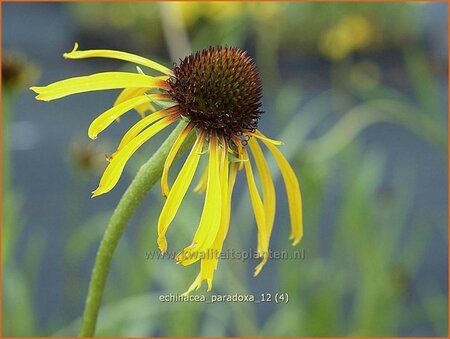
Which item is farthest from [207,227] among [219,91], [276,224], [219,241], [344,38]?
[276,224]

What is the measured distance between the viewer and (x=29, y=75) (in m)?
1.08

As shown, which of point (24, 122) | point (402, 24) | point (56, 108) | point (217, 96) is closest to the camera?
point (217, 96)

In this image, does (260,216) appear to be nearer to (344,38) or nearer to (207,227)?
(207,227)

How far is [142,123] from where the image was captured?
0.44 meters

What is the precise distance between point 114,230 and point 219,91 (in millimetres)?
156

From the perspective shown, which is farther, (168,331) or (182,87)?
(168,331)

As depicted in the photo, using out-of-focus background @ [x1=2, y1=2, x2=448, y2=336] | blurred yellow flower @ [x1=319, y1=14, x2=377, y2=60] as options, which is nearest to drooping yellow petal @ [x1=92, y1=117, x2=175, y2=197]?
out-of-focus background @ [x1=2, y1=2, x2=448, y2=336]

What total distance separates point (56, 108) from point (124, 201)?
11.1 ft

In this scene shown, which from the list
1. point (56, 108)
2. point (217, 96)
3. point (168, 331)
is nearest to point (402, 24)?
point (56, 108)

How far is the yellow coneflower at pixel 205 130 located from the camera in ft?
1.33

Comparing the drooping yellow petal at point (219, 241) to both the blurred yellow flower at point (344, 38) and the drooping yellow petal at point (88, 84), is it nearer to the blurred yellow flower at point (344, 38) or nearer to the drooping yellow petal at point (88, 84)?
the drooping yellow petal at point (88, 84)

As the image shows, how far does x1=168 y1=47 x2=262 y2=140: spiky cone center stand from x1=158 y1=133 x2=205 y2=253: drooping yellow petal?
0.09 feet

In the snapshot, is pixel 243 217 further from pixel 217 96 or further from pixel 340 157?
pixel 217 96

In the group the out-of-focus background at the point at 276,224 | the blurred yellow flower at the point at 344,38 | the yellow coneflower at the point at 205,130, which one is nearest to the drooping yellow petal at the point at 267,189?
the yellow coneflower at the point at 205,130
